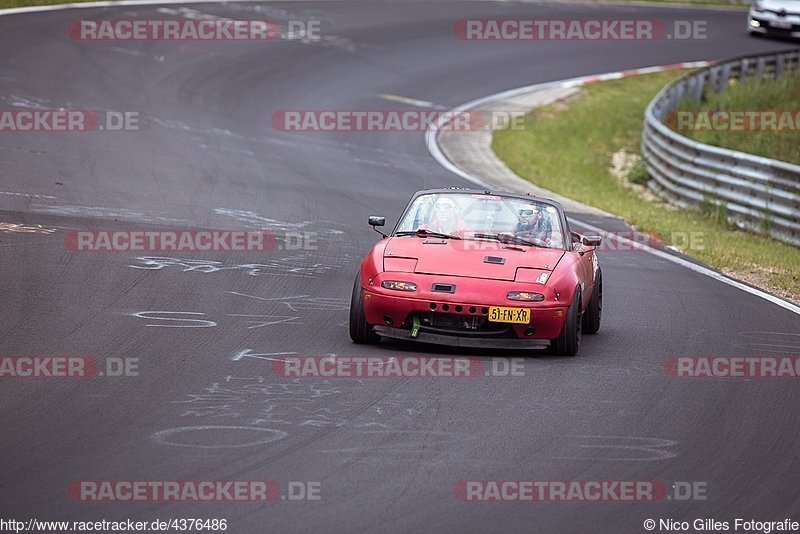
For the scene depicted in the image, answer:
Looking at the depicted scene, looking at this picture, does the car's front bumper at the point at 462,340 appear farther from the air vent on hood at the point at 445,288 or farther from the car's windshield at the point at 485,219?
the car's windshield at the point at 485,219

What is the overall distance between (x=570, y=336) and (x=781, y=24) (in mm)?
30272

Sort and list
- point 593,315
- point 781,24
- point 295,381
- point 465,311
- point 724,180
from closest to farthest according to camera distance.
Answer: point 295,381, point 465,311, point 593,315, point 724,180, point 781,24

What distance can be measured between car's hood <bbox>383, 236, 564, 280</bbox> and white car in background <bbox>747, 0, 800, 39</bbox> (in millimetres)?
29093

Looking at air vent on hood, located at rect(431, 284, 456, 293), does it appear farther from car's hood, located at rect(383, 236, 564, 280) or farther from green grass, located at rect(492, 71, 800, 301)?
green grass, located at rect(492, 71, 800, 301)

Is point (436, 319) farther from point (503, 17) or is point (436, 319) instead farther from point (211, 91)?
point (503, 17)

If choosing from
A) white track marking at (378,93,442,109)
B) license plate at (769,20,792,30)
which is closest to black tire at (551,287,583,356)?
white track marking at (378,93,442,109)

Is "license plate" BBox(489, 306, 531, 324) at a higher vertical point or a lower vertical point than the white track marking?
lower

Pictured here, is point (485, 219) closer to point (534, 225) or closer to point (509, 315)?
point (534, 225)

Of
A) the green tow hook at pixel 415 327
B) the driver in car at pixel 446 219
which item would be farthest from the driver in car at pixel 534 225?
the green tow hook at pixel 415 327

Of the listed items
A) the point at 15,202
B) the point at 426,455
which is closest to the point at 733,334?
the point at 426,455

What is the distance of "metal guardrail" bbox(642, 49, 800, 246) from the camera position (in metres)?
17.5

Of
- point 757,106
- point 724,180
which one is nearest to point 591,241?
point 724,180

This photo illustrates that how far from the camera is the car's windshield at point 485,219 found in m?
10.8

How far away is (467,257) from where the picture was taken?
10172 mm
